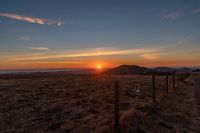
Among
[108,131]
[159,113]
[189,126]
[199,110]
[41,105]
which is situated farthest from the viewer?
[41,105]

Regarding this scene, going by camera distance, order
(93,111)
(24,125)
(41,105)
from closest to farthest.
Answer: (24,125) < (93,111) < (41,105)

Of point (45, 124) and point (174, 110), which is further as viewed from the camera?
point (174, 110)

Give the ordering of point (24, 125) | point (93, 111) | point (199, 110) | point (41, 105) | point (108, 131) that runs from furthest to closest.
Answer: point (41, 105) < point (93, 111) < point (199, 110) < point (24, 125) < point (108, 131)

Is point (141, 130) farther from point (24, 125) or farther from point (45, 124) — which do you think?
point (24, 125)

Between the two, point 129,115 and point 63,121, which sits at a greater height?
point 129,115

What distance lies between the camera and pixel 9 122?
9.84 meters

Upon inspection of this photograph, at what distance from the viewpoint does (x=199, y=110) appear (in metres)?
10.8

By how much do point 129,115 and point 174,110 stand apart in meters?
3.78

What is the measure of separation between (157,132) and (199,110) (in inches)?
186

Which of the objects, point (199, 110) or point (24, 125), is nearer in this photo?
point (24, 125)

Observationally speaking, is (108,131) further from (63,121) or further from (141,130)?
(63,121)

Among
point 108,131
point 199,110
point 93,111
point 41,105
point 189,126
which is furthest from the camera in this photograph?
point 41,105

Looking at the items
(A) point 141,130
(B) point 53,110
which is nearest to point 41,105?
(B) point 53,110

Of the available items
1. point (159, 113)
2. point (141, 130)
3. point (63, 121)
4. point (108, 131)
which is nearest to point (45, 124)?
point (63, 121)
